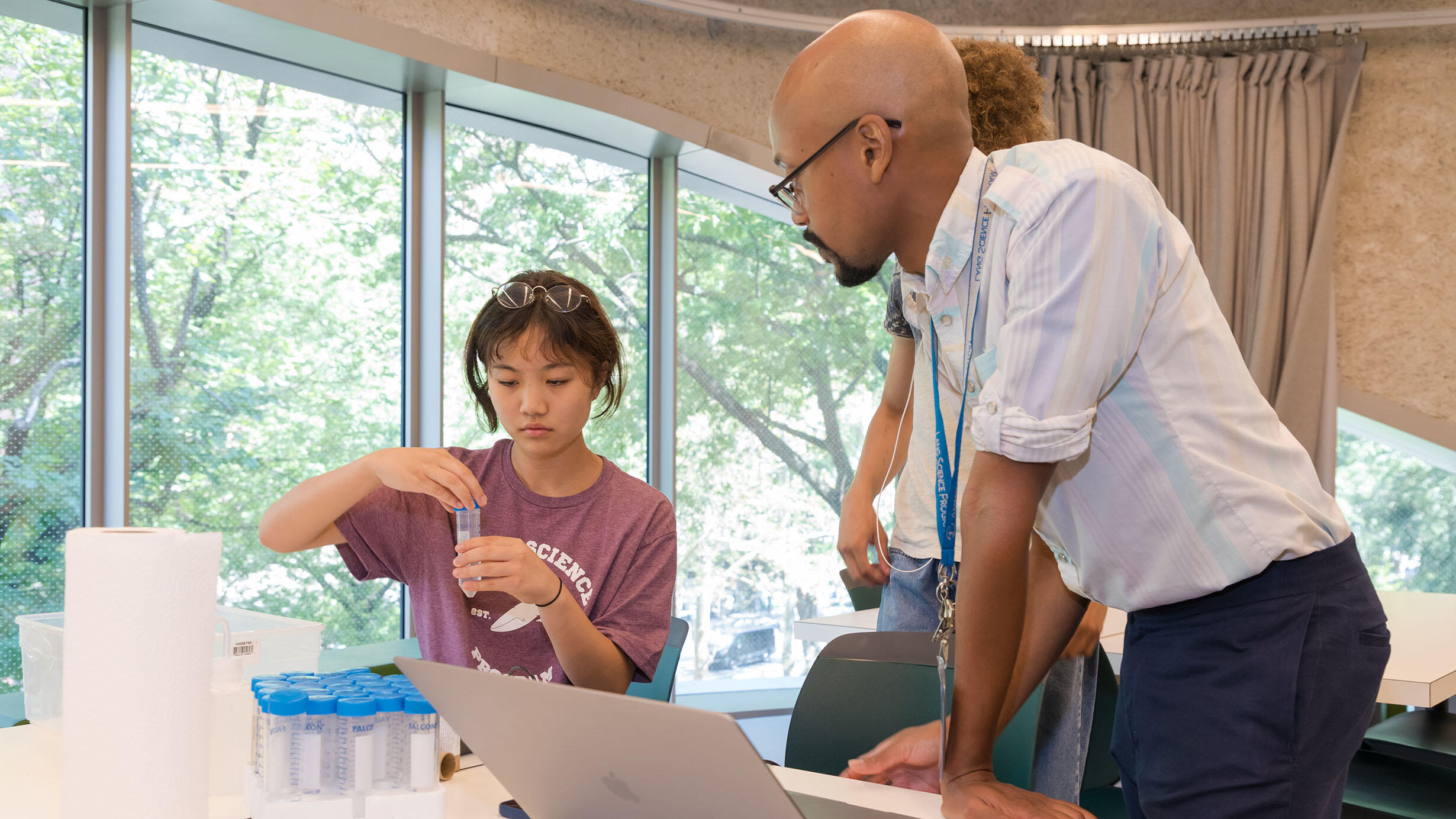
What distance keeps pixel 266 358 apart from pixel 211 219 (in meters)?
0.42

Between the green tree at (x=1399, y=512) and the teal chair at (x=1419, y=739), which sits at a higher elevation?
the green tree at (x=1399, y=512)

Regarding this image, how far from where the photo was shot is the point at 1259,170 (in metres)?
4.26

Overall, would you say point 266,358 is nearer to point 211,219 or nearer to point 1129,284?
point 211,219

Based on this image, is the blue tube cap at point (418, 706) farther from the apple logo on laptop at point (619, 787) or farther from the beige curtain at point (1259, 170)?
the beige curtain at point (1259, 170)

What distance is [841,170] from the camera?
112cm

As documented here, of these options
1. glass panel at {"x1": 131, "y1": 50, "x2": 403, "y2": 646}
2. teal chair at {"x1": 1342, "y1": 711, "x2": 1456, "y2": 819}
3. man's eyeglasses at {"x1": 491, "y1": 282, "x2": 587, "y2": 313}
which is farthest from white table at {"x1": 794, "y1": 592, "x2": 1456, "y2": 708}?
glass panel at {"x1": 131, "y1": 50, "x2": 403, "y2": 646}

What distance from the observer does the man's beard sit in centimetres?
118

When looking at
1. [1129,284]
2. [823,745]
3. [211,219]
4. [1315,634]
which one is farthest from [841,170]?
[211,219]

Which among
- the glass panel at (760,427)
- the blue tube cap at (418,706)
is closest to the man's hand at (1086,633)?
the blue tube cap at (418,706)

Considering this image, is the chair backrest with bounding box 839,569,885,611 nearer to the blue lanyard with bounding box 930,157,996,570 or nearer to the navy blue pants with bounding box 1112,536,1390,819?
the blue lanyard with bounding box 930,157,996,570

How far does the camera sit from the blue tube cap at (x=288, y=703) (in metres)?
0.95

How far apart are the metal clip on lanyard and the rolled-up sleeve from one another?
0.07 m

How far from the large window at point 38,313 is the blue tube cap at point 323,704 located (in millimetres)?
2160

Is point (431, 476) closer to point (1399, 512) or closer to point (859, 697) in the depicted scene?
point (859, 697)
